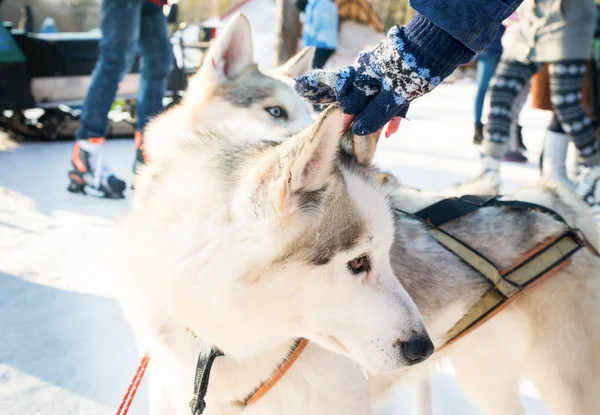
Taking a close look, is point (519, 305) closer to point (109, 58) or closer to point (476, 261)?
point (476, 261)

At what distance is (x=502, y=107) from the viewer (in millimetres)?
3348

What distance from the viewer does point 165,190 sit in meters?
1.16

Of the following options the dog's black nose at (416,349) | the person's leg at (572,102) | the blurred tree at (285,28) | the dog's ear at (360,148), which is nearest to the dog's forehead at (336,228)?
the dog's ear at (360,148)

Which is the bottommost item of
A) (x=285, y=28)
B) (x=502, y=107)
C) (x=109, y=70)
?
(x=285, y=28)

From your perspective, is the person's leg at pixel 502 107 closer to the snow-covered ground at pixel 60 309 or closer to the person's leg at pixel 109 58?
the snow-covered ground at pixel 60 309

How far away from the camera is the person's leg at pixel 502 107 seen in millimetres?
3348

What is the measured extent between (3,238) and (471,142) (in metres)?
5.32

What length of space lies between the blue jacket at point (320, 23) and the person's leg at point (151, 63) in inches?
106

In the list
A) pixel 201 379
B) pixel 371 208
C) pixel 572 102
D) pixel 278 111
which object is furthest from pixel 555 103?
pixel 201 379

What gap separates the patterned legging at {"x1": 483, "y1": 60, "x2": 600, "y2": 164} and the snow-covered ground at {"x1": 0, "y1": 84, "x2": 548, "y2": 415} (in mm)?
1029

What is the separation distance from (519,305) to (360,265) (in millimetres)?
674

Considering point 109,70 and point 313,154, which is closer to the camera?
point 313,154

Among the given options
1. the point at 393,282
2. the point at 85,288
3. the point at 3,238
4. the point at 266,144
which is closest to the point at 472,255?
the point at 393,282

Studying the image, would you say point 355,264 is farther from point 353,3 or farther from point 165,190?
point 353,3
